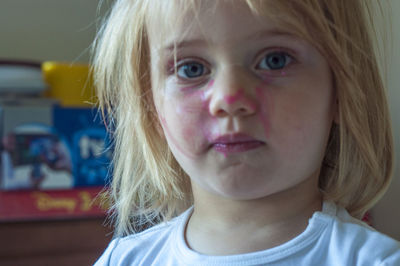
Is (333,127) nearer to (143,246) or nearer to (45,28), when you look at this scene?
(143,246)

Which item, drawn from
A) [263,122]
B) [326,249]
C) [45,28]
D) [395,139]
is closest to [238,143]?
[263,122]

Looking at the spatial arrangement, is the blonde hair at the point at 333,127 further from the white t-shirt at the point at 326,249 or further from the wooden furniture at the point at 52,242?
the wooden furniture at the point at 52,242

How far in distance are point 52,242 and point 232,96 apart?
1384 millimetres

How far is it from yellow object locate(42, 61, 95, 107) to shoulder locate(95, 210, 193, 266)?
44.3 inches

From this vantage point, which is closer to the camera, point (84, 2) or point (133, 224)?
point (133, 224)

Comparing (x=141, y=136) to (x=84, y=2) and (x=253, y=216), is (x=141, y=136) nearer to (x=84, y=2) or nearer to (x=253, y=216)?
(x=253, y=216)

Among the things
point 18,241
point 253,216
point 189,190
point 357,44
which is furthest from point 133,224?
point 18,241

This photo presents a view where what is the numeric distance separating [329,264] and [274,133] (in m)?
0.16

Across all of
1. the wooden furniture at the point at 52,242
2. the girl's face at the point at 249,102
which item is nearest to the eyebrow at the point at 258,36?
the girl's face at the point at 249,102

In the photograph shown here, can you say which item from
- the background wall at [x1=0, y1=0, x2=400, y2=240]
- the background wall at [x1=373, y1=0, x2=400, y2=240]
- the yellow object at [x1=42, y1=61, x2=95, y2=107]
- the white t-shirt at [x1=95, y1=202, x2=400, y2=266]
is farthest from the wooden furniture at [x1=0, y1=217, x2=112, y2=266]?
the white t-shirt at [x1=95, y1=202, x2=400, y2=266]

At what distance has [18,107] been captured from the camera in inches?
66.9

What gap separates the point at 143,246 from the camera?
69 cm

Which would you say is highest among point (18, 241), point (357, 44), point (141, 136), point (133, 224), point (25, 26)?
point (25, 26)

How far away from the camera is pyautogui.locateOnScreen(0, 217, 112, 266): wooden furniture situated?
5.48 feet
